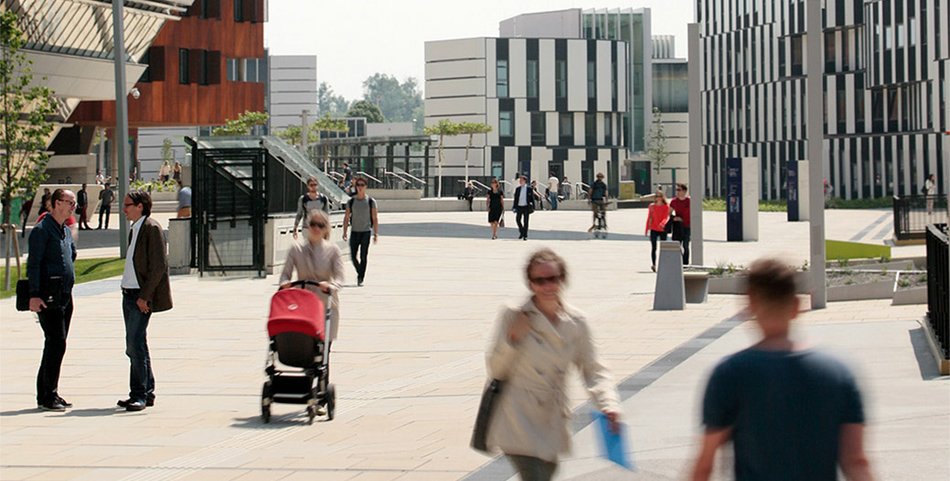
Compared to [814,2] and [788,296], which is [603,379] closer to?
[788,296]

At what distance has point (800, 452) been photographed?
182 inches

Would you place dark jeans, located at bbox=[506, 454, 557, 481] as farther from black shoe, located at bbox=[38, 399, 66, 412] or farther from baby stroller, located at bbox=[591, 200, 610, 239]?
baby stroller, located at bbox=[591, 200, 610, 239]

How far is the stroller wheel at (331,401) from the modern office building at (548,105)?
99.8m

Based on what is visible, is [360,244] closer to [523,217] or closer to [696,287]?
[696,287]

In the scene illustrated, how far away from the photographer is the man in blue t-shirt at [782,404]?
460 centimetres

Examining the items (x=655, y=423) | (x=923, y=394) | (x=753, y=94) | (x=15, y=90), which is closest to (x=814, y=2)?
(x=923, y=394)

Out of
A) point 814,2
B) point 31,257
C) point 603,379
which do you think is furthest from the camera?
point 814,2

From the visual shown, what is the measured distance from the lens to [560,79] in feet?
367

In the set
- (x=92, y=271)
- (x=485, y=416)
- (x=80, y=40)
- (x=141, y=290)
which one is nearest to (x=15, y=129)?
(x=92, y=271)

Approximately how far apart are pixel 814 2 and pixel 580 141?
91463 mm

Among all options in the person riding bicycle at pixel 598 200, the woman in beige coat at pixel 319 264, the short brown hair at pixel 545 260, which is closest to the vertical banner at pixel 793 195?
the person riding bicycle at pixel 598 200

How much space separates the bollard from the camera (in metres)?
20.5

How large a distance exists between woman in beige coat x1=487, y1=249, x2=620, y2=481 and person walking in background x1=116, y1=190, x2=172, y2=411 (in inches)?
232

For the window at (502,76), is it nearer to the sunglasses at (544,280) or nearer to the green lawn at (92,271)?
the green lawn at (92,271)
